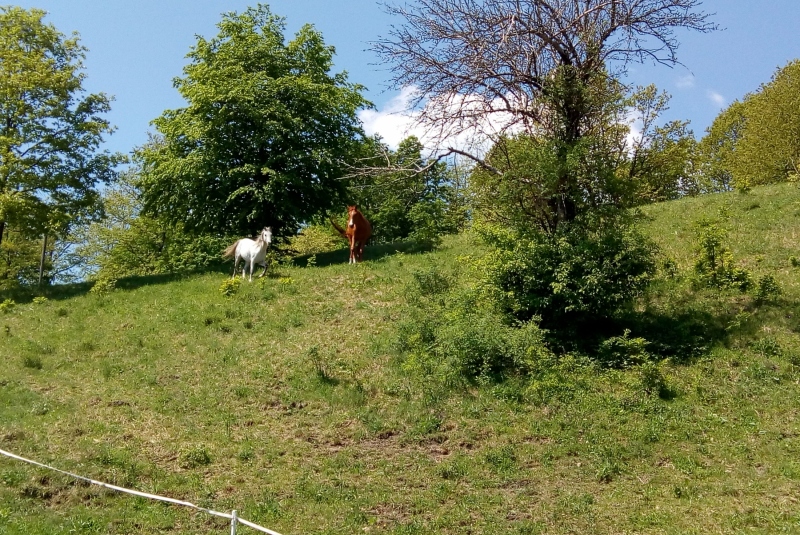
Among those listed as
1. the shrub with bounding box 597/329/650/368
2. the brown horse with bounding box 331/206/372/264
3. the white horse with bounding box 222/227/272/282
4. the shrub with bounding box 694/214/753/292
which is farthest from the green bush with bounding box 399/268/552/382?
the white horse with bounding box 222/227/272/282

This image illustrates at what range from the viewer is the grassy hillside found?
30.5 feet

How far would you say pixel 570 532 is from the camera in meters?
8.59

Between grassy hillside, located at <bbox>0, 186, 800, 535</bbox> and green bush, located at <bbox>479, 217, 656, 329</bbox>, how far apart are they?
4.27 feet

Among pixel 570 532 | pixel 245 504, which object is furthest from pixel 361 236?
pixel 570 532

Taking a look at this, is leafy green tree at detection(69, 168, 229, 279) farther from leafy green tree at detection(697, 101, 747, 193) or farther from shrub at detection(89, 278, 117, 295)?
leafy green tree at detection(697, 101, 747, 193)

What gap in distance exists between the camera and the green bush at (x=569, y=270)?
13.9m

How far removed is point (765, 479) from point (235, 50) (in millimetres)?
23917

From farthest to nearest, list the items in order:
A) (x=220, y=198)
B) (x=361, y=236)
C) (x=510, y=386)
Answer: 1. (x=220, y=198)
2. (x=361, y=236)
3. (x=510, y=386)

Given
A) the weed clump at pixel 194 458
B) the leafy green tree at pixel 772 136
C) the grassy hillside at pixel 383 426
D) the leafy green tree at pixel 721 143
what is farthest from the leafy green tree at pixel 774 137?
the weed clump at pixel 194 458

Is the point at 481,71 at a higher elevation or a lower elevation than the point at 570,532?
higher

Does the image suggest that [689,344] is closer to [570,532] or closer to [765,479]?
[765,479]

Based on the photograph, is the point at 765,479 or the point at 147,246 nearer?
the point at 765,479

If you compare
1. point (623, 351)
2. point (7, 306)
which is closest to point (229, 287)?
point (7, 306)

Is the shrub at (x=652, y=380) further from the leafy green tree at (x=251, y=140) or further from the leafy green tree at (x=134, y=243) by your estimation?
the leafy green tree at (x=134, y=243)
